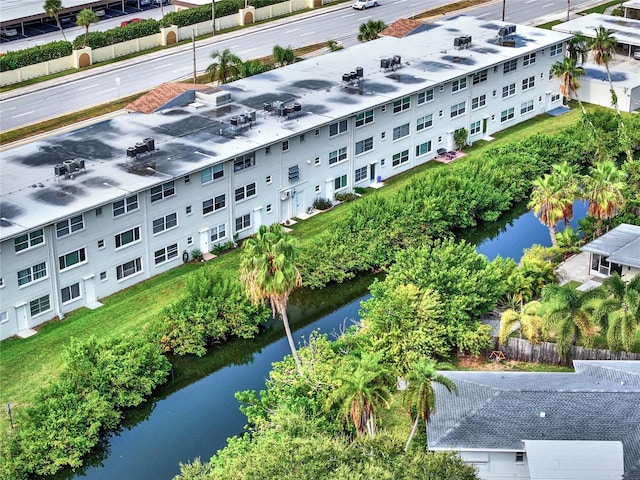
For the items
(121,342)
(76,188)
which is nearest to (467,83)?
(76,188)

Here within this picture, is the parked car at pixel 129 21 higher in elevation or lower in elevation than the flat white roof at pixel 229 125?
higher

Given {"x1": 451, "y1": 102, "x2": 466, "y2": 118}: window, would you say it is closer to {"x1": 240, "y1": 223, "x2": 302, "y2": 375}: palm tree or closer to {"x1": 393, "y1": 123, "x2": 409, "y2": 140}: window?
{"x1": 393, "y1": 123, "x2": 409, "y2": 140}: window

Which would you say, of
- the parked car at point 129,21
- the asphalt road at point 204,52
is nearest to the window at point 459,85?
the asphalt road at point 204,52

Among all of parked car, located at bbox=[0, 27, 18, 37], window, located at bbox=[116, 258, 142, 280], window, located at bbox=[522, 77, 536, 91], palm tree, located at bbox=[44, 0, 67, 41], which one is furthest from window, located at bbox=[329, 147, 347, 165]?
parked car, located at bbox=[0, 27, 18, 37]

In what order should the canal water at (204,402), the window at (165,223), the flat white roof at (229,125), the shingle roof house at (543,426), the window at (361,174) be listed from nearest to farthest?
the shingle roof house at (543,426) < the canal water at (204,402) < the flat white roof at (229,125) < the window at (165,223) < the window at (361,174)

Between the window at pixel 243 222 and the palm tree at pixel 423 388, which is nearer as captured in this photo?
the palm tree at pixel 423 388

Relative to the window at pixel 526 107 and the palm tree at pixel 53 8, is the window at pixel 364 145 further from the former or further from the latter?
the palm tree at pixel 53 8

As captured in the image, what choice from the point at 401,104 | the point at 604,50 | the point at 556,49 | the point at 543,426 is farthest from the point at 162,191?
the point at 604,50
